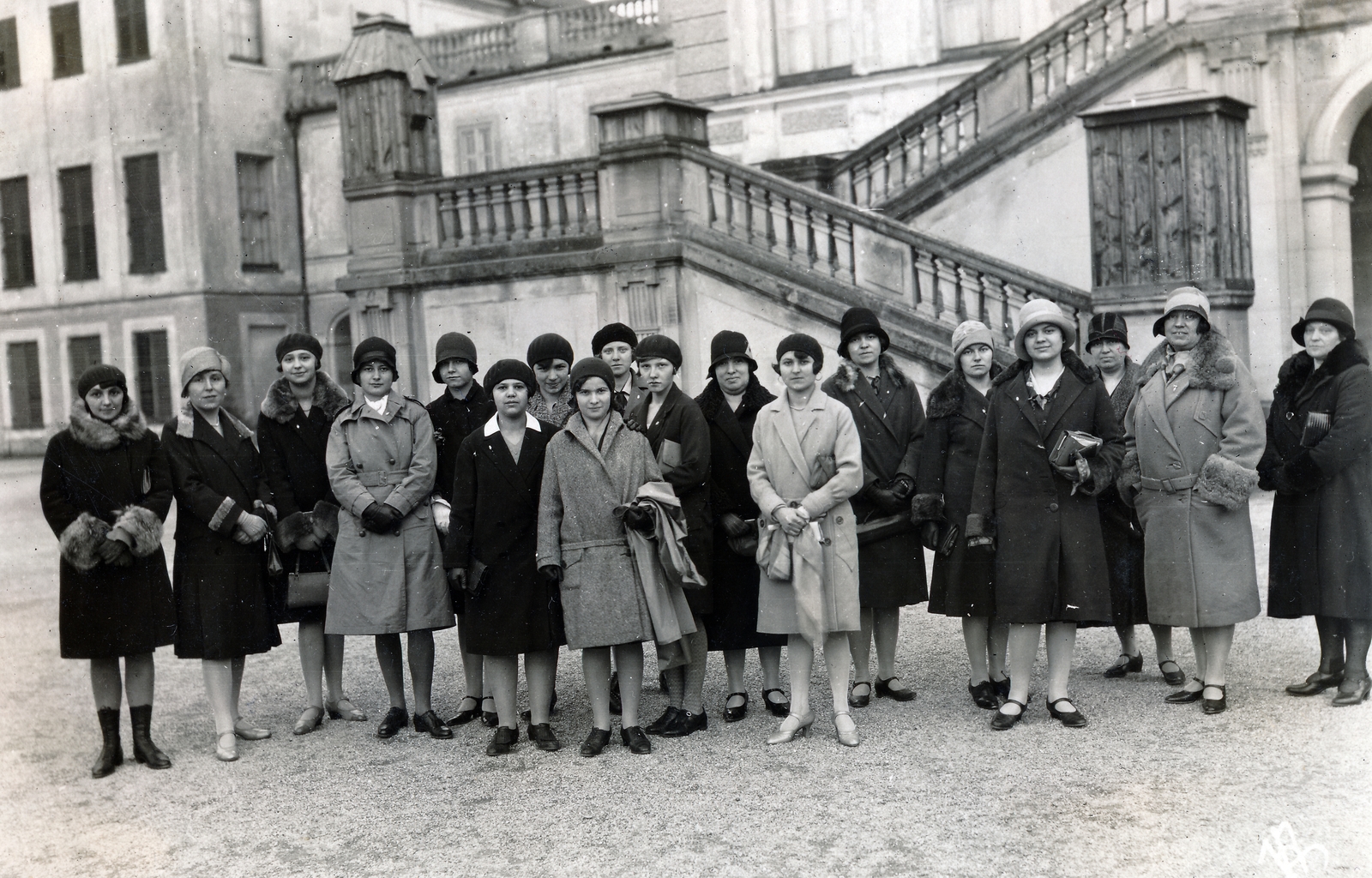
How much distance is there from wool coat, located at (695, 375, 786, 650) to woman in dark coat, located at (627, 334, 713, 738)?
8 centimetres

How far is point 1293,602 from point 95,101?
27.5 metres

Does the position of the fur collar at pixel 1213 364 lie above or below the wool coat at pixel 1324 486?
above

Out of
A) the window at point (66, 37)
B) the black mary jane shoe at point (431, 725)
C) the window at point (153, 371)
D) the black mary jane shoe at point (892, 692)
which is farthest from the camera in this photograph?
the window at point (153, 371)

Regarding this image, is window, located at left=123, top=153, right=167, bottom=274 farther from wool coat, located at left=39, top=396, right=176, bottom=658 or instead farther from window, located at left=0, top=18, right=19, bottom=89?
wool coat, located at left=39, top=396, right=176, bottom=658

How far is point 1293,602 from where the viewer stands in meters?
6.75

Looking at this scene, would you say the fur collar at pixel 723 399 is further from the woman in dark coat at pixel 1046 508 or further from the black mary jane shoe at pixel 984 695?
the black mary jane shoe at pixel 984 695

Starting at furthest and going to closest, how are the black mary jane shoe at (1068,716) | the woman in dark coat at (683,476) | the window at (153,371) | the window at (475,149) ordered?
1. the window at (153,371)
2. the window at (475,149)
3. the woman in dark coat at (683,476)
4. the black mary jane shoe at (1068,716)

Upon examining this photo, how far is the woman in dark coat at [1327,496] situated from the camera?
21.4 ft

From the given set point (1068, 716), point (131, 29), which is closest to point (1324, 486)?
point (1068, 716)

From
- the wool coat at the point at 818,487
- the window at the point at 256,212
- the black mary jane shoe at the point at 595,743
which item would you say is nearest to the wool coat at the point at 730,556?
the wool coat at the point at 818,487

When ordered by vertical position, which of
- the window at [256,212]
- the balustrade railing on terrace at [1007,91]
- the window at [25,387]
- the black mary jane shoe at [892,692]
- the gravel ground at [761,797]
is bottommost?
the gravel ground at [761,797]

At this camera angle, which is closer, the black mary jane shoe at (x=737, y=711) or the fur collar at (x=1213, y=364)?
the fur collar at (x=1213, y=364)

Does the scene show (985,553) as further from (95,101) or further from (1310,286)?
(95,101)

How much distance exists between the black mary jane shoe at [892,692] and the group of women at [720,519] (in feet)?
0.04
